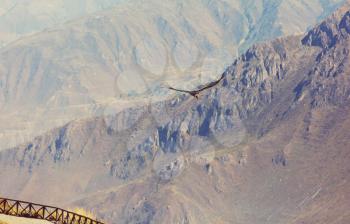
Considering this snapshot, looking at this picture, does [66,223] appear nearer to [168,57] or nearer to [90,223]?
[90,223]

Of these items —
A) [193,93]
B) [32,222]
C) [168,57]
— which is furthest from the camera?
[168,57]

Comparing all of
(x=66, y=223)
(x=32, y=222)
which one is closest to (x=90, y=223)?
(x=66, y=223)

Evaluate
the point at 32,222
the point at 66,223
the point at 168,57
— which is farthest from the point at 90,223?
the point at 168,57

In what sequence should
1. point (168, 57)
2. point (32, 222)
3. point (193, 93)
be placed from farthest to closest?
point (168, 57) → point (32, 222) → point (193, 93)

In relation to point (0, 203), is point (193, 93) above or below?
above

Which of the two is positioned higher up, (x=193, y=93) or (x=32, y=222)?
(x=193, y=93)

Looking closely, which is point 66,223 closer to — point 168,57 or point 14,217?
point 14,217

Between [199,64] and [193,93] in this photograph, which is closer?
[193,93]

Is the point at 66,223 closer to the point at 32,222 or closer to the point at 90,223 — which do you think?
the point at 90,223
